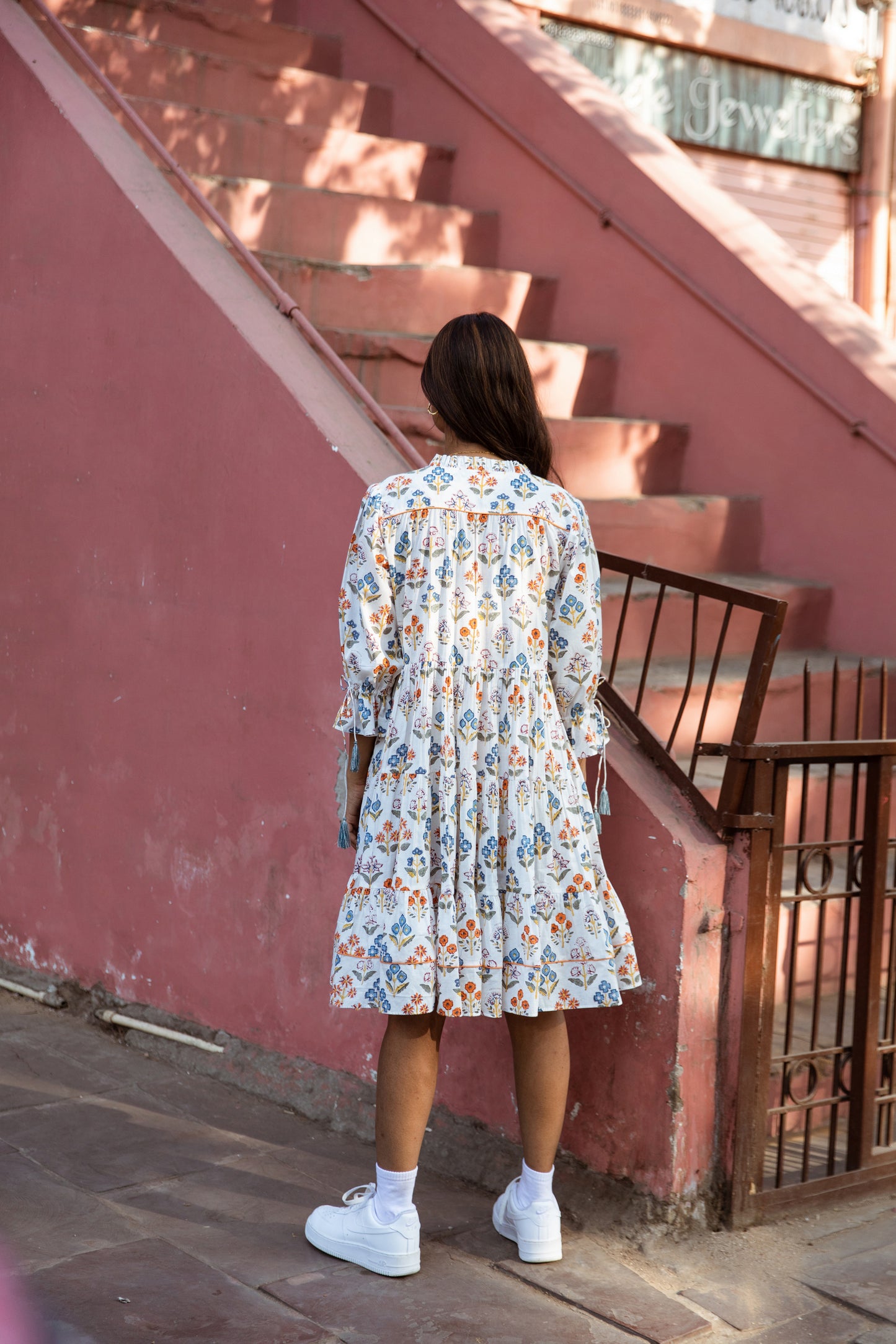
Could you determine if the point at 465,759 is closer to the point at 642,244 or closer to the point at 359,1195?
the point at 359,1195

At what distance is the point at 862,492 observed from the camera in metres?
5.57

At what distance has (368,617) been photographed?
3.18 meters

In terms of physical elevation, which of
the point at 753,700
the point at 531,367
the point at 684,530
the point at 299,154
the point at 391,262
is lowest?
the point at 753,700

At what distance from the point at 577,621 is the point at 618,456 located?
2.66m

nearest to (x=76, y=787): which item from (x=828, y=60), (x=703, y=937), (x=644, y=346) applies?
(x=703, y=937)

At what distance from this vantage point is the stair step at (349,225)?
6191 mm

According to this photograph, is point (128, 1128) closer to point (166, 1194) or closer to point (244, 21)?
point (166, 1194)

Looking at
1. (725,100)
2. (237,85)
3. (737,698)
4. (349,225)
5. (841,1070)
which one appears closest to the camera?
(841,1070)

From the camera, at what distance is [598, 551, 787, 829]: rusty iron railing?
11.4 feet

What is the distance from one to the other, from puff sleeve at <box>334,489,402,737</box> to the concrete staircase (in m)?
1.64

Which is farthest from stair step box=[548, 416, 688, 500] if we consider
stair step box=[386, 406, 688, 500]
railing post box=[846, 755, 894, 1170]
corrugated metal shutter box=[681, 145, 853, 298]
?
corrugated metal shutter box=[681, 145, 853, 298]

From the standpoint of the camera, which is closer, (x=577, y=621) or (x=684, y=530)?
(x=577, y=621)

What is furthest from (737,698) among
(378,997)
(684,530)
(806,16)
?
(806,16)

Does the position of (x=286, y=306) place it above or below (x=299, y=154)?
below
